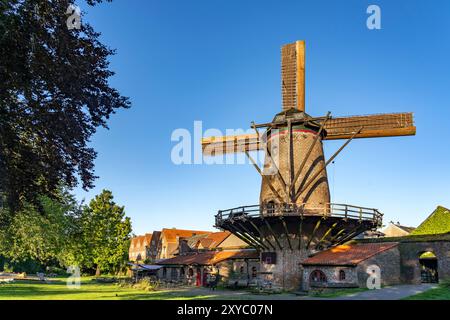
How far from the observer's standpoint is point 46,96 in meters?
11.2

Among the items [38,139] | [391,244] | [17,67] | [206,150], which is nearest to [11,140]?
[38,139]

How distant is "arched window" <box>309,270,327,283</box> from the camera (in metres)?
23.5

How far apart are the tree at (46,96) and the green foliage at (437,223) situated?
23.5m

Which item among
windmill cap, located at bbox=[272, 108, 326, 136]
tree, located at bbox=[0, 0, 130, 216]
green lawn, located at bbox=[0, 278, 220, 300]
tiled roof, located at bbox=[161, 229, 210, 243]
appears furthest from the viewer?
tiled roof, located at bbox=[161, 229, 210, 243]

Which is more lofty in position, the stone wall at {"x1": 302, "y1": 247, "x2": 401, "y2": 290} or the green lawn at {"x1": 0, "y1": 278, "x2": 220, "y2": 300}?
the stone wall at {"x1": 302, "y1": 247, "x2": 401, "y2": 290}

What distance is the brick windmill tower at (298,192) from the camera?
78.6ft

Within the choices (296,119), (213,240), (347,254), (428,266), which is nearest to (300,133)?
(296,119)

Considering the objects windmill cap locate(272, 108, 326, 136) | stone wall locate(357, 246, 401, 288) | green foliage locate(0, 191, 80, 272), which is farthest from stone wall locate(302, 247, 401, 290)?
green foliage locate(0, 191, 80, 272)

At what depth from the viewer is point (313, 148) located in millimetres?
25609

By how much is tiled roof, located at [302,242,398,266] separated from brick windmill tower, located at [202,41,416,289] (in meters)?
0.70

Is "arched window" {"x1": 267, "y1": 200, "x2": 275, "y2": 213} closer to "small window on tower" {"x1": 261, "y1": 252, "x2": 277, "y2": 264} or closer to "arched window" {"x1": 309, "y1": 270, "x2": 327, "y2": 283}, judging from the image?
"small window on tower" {"x1": 261, "y1": 252, "x2": 277, "y2": 264}

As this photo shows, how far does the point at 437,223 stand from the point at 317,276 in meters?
10.1
